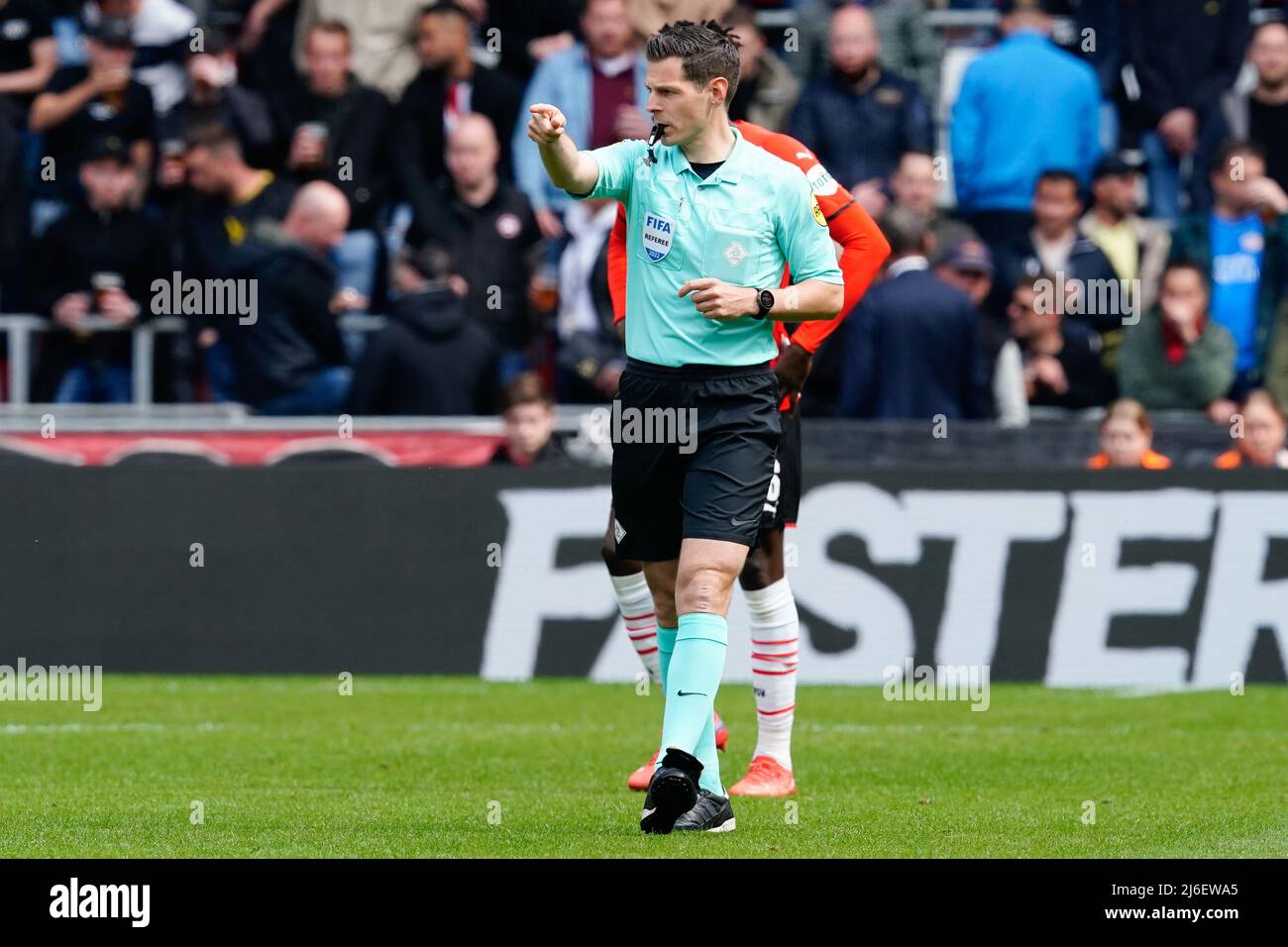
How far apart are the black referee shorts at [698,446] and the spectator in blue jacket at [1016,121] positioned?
8.30 metres

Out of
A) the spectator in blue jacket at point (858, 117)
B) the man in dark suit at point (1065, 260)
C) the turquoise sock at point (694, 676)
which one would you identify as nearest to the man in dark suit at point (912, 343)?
the man in dark suit at point (1065, 260)

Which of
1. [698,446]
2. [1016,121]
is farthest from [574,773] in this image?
[1016,121]

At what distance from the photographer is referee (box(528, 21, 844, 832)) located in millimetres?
7691

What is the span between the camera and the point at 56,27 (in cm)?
1741

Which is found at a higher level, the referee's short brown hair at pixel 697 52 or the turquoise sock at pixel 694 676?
the referee's short brown hair at pixel 697 52

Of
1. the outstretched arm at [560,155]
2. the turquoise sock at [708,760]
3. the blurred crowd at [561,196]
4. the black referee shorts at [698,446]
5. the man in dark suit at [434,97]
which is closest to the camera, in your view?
the outstretched arm at [560,155]

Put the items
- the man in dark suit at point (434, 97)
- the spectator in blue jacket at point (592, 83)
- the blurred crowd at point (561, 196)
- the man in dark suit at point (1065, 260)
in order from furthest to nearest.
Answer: the man in dark suit at point (434, 97) < the spectator in blue jacket at point (592, 83) < the man in dark suit at point (1065, 260) < the blurred crowd at point (561, 196)

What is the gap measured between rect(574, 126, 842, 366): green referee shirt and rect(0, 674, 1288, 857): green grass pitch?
1.59 meters

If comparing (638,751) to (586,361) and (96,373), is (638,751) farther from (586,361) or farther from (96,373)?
(96,373)

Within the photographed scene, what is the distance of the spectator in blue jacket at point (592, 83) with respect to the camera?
52.5ft

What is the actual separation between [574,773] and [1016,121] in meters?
7.73

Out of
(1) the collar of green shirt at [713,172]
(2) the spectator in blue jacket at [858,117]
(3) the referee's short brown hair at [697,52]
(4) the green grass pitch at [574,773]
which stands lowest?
(4) the green grass pitch at [574,773]

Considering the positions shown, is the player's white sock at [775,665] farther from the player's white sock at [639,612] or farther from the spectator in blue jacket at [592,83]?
the spectator in blue jacket at [592,83]
